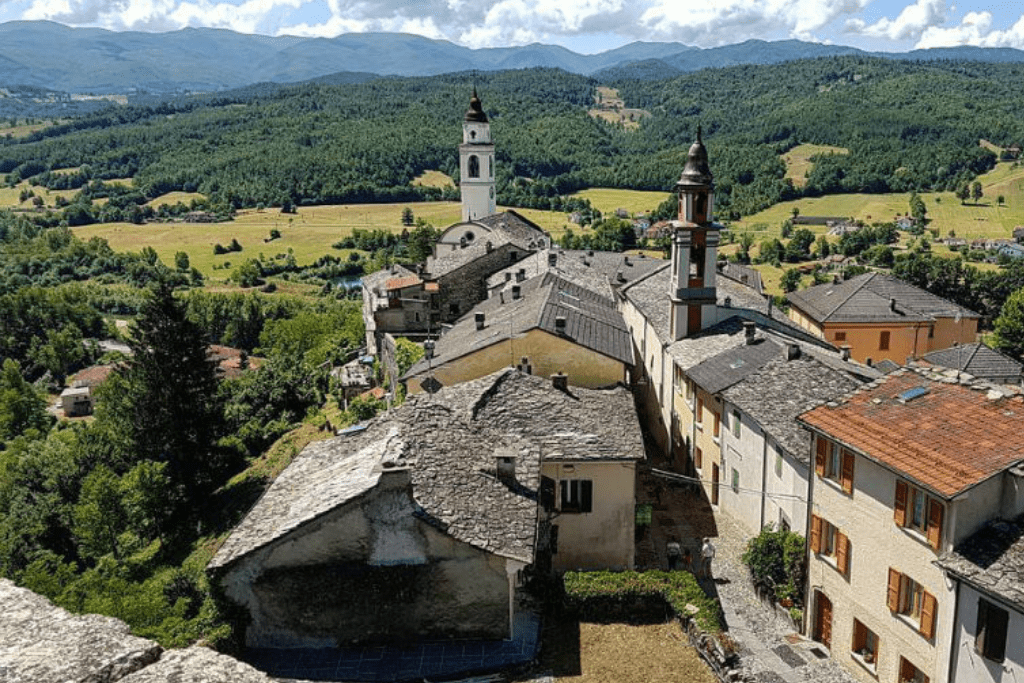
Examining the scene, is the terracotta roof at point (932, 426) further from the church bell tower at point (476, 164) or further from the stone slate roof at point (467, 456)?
the church bell tower at point (476, 164)

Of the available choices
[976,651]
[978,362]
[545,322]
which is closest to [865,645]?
[976,651]

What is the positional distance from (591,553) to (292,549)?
39.4 feet

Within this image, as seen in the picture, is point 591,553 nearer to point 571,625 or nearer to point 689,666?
point 571,625

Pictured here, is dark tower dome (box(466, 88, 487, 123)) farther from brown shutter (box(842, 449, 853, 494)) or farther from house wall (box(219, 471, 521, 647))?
house wall (box(219, 471, 521, 647))

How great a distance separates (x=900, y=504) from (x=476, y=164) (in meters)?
71.8

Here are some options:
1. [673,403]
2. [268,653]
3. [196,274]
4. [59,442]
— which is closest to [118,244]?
[196,274]

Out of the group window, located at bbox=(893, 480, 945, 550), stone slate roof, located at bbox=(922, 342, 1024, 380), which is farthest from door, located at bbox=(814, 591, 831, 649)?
stone slate roof, located at bbox=(922, 342, 1024, 380)

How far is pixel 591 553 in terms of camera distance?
92.2 ft

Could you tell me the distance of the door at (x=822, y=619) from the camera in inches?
987

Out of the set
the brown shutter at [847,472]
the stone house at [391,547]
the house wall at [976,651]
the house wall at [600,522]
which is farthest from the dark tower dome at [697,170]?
the house wall at [976,651]

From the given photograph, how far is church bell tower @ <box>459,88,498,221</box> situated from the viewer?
8688 centimetres

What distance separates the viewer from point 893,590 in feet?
71.3

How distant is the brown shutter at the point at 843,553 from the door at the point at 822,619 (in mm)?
1703

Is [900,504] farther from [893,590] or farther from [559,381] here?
[559,381]
